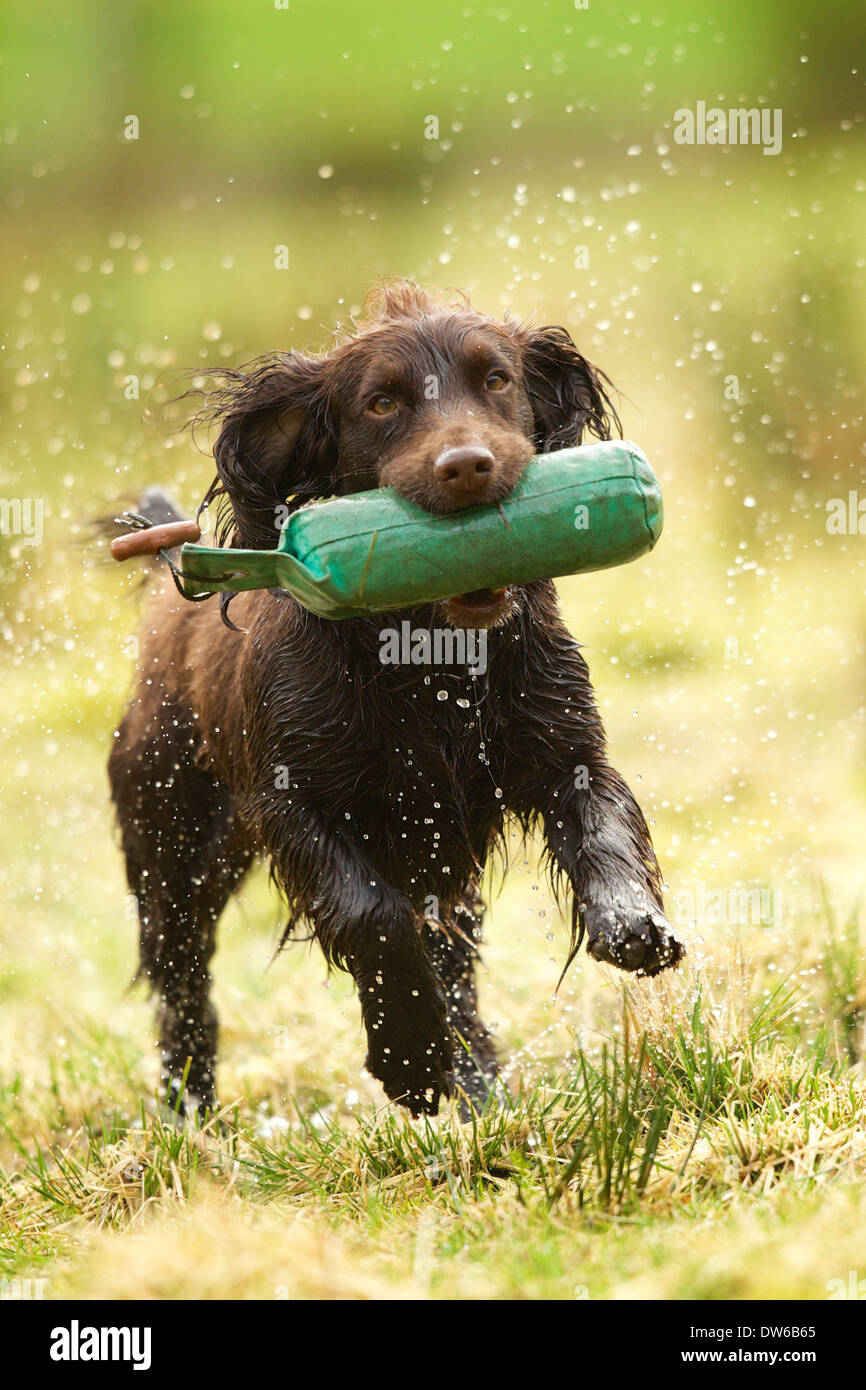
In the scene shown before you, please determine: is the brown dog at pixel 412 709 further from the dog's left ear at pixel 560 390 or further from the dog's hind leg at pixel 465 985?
the dog's hind leg at pixel 465 985

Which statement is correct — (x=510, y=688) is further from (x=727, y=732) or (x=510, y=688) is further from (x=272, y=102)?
(x=272, y=102)

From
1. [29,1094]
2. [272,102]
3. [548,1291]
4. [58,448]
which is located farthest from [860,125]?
[548,1291]

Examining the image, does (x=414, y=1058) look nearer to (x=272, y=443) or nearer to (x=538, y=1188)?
(x=538, y=1188)

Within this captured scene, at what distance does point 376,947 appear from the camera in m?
3.46

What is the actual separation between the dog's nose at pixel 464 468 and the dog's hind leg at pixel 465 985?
64.8 inches

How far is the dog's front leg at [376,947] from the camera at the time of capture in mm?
3469

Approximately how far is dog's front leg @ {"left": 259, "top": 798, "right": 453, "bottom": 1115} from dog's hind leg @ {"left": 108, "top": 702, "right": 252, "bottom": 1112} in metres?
1.03

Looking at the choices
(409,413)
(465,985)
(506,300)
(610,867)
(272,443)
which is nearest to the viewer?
(610,867)

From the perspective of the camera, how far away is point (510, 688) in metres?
3.67

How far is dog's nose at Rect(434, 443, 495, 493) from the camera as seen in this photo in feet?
10.1

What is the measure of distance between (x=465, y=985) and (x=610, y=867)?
1.33 m

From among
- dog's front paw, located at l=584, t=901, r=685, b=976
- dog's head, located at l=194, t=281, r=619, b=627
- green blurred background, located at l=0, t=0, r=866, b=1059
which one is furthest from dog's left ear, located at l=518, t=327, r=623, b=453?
green blurred background, located at l=0, t=0, r=866, b=1059

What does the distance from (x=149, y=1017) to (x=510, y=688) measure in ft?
8.86

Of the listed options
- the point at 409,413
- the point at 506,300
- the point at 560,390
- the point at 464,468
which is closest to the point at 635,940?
the point at 464,468
